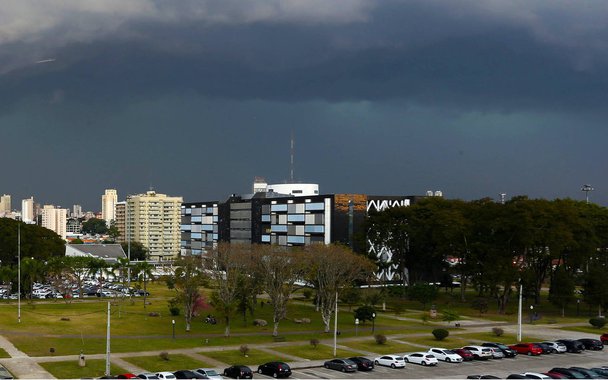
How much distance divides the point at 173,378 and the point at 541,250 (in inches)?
3391

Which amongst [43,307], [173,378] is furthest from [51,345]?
[43,307]

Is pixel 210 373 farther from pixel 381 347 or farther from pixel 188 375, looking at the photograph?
pixel 381 347

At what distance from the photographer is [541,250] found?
12356cm

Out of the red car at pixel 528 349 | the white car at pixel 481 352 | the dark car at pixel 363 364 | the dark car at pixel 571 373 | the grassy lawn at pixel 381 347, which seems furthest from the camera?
the grassy lawn at pixel 381 347

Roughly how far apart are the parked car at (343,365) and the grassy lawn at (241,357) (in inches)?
267

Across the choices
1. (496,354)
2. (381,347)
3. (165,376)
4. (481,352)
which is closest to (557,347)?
(496,354)

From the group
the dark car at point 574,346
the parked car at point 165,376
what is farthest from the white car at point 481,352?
the parked car at point 165,376

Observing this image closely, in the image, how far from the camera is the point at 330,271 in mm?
91812

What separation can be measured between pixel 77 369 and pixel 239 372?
15.6m

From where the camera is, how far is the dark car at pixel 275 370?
61625 millimetres

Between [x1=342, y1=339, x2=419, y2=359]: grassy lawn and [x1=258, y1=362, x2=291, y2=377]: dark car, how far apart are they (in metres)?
17.9

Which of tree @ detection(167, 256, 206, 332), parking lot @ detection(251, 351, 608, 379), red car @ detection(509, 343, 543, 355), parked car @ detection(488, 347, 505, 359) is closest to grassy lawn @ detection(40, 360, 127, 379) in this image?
parking lot @ detection(251, 351, 608, 379)

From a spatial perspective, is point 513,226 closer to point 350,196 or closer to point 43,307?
point 350,196

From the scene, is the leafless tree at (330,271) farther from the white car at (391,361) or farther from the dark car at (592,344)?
the dark car at (592,344)
